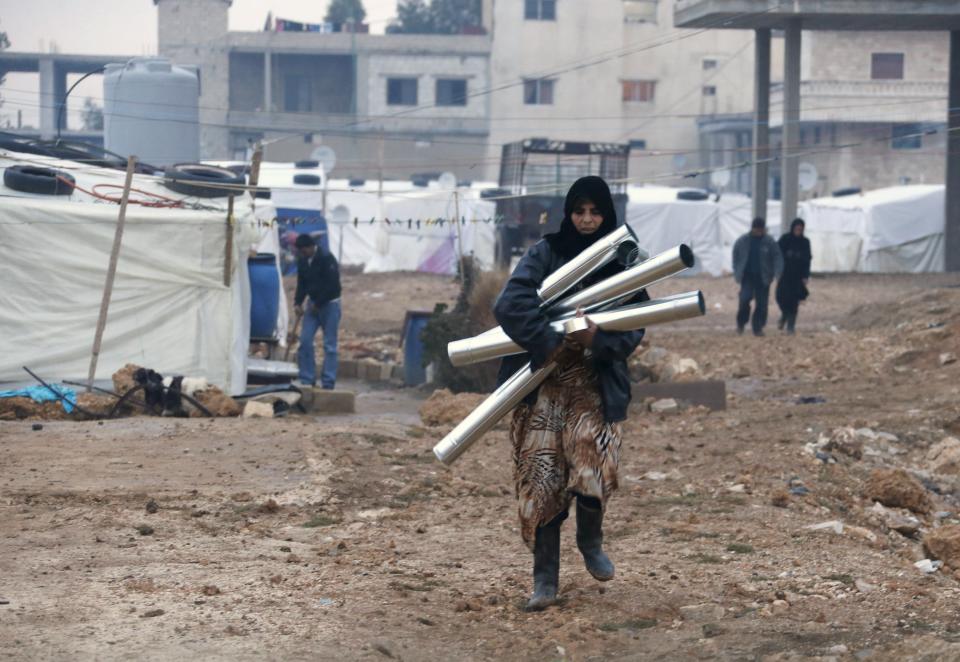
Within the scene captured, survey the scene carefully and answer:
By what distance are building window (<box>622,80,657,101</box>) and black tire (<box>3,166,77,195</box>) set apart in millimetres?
Answer: 44813

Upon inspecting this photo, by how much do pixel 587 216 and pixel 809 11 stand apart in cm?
2269

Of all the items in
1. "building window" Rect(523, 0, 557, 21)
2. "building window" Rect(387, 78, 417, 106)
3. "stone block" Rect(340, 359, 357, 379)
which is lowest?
"stone block" Rect(340, 359, 357, 379)

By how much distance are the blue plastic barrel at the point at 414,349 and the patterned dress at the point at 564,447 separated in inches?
396

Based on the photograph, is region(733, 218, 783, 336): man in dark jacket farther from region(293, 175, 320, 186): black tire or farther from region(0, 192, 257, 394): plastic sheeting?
region(293, 175, 320, 186): black tire

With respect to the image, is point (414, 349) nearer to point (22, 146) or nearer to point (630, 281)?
point (22, 146)

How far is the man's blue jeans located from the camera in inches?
575

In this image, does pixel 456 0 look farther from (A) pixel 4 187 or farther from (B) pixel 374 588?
(B) pixel 374 588

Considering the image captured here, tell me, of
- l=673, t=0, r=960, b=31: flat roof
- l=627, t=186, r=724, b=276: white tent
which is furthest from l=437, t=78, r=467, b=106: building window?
l=673, t=0, r=960, b=31: flat roof

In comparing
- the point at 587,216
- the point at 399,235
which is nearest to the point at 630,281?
the point at 587,216

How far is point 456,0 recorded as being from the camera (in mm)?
73250

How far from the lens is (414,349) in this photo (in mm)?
15688

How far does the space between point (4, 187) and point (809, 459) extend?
25.8ft

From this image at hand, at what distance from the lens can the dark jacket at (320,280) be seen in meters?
14.5

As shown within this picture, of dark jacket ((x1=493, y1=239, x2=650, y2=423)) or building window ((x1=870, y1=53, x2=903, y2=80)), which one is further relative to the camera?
building window ((x1=870, y1=53, x2=903, y2=80))
